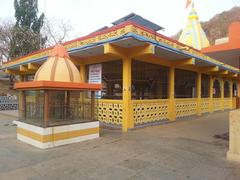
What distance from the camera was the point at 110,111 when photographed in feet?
28.1

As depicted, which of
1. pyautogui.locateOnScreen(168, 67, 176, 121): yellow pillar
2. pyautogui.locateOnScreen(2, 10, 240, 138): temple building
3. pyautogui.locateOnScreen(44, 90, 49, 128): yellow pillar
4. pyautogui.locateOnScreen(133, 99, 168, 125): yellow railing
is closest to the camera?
pyautogui.locateOnScreen(44, 90, 49, 128): yellow pillar

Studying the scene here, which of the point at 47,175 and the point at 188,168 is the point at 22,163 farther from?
the point at 188,168

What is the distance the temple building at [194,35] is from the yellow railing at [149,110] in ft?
40.4

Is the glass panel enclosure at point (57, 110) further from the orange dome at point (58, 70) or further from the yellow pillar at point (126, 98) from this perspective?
the yellow pillar at point (126, 98)

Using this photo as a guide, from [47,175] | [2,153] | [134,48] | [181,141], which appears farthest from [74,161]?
[134,48]

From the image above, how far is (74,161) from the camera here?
15.0 ft

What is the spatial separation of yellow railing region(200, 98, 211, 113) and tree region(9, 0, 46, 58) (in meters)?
19.0

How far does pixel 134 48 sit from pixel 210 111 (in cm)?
891

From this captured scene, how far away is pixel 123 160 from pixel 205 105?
10.5 metres

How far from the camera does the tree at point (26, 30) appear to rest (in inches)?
932

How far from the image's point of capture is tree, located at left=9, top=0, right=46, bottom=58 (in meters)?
23.7

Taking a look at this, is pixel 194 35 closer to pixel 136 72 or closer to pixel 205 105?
pixel 205 105

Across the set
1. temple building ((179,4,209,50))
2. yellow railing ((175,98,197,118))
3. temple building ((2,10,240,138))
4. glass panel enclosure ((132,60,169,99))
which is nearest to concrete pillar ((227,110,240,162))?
temple building ((2,10,240,138))

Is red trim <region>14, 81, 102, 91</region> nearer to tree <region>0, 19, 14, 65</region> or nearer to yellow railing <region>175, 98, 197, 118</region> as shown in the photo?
yellow railing <region>175, 98, 197, 118</region>
